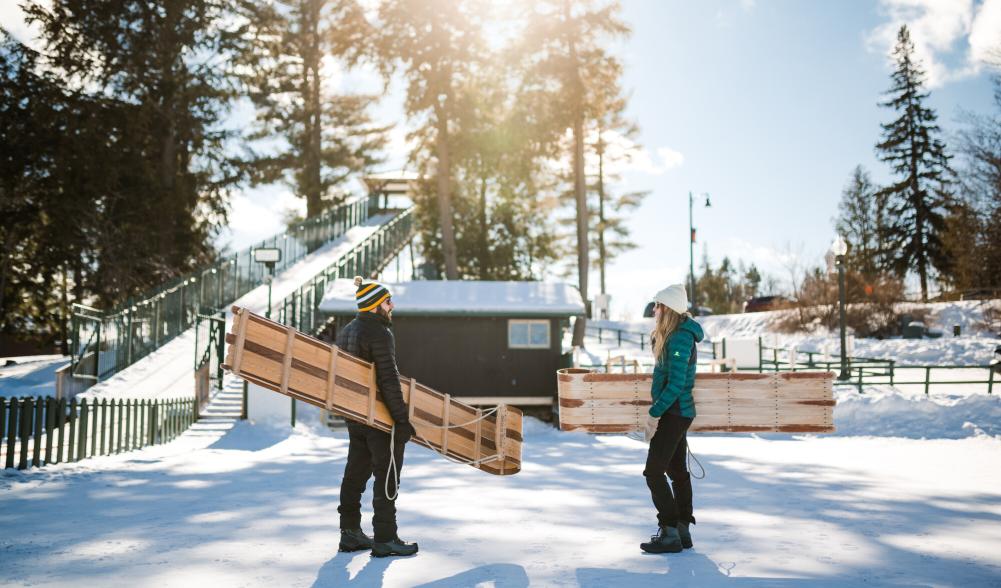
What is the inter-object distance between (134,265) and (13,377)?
4967mm

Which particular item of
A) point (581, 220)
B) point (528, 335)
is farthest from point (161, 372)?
point (581, 220)

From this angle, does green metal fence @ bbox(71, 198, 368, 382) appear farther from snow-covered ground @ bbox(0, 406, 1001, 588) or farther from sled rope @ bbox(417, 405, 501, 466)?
sled rope @ bbox(417, 405, 501, 466)

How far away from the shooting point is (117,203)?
24.8m

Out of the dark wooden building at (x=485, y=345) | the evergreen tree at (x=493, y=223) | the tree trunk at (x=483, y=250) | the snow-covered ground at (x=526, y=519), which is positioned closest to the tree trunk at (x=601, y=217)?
the evergreen tree at (x=493, y=223)

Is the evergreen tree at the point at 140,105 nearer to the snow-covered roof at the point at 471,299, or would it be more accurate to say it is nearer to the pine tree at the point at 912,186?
the snow-covered roof at the point at 471,299

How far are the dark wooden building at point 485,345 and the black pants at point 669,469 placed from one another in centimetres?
1271

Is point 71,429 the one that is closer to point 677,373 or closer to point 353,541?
point 353,541

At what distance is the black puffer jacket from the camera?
18.0ft

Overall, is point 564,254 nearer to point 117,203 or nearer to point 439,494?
point 117,203

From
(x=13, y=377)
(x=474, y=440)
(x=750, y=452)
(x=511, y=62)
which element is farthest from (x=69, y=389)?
(x=511, y=62)

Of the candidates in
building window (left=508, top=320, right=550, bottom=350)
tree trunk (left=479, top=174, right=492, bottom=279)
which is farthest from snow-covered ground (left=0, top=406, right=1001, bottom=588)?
tree trunk (left=479, top=174, right=492, bottom=279)

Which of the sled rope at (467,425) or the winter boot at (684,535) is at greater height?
the sled rope at (467,425)

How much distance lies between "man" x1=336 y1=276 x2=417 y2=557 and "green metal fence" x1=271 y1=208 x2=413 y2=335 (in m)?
13.9

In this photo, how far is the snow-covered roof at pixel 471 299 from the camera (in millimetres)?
18250
